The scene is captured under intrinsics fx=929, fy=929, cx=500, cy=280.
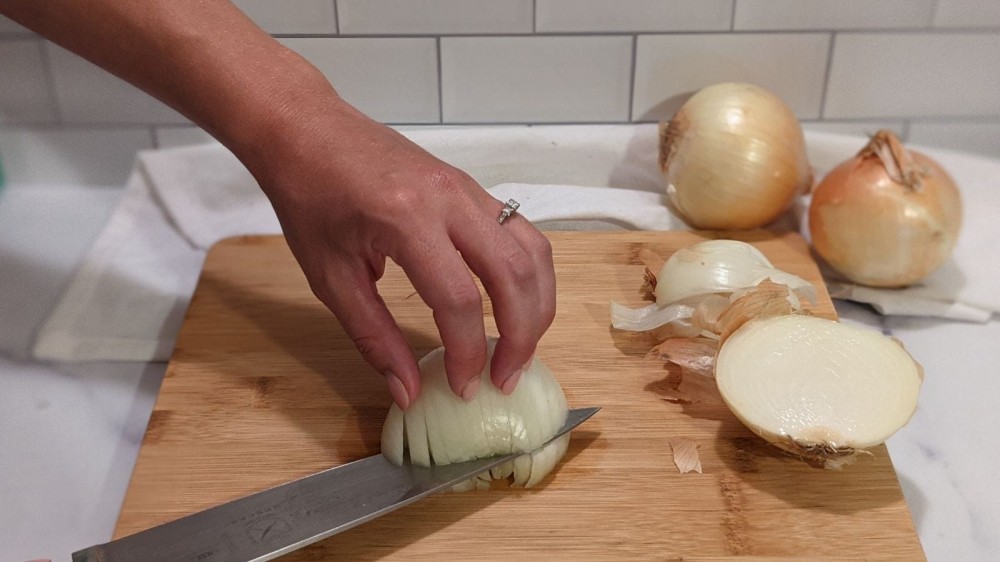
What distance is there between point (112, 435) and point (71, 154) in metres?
0.54

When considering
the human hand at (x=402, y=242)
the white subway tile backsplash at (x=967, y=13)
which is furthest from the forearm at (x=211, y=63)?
the white subway tile backsplash at (x=967, y=13)

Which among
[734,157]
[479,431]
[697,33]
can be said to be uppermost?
[697,33]

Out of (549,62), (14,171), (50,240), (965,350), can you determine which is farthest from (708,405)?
(14,171)

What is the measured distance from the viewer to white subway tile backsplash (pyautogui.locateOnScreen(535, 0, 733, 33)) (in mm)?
1216

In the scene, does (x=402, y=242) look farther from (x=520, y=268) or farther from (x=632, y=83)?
(x=632, y=83)

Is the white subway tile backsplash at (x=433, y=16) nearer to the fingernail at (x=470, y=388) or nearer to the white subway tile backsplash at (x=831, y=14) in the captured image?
the white subway tile backsplash at (x=831, y=14)

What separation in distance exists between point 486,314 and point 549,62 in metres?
0.39

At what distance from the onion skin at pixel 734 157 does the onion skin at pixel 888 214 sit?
58mm

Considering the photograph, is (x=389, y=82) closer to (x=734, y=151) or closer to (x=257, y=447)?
(x=734, y=151)

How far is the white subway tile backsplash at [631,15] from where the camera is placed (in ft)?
3.99

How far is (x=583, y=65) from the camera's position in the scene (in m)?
1.26

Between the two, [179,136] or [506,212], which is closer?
[506,212]

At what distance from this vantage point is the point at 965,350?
1.10 meters

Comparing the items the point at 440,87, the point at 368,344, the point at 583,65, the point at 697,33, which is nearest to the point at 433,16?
the point at 440,87
